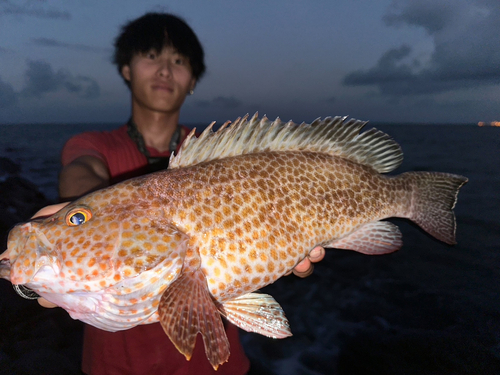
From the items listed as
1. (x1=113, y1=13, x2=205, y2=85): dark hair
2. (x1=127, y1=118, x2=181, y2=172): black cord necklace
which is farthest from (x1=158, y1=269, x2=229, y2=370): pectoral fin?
(x1=113, y1=13, x2=205, y2=85): dark hair

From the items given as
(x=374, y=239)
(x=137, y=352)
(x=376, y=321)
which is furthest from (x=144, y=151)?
(x=376, y=321)

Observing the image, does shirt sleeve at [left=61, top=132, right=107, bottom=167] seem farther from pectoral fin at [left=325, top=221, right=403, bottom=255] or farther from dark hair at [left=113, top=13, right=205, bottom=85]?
pectoral fin at [left=325, top=221, right=403, bottom=255]

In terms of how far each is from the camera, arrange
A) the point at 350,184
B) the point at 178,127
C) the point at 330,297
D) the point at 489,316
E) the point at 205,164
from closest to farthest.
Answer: the point at 205,164 < the point at 350,184 < the point at 178,127 < the point at 489,316 < the point at 330,297

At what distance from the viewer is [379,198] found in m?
2.80

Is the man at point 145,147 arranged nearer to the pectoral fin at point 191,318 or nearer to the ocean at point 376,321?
the pectoral fin at point 191,318

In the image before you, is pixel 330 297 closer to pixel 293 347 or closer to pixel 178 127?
pixel 293 347

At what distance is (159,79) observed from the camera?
3674 millimetres

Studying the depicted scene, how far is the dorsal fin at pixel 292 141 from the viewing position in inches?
90.4

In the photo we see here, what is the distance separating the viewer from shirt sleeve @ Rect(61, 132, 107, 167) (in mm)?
2916

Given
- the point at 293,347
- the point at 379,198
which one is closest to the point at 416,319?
the point at 293,347

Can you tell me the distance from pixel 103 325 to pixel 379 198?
2.56 metres

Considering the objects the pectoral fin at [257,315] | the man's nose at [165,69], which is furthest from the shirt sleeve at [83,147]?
the pectoral fin at [257,315]

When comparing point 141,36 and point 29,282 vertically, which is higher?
point 141,36

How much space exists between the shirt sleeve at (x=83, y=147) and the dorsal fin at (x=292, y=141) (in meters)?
1.31
